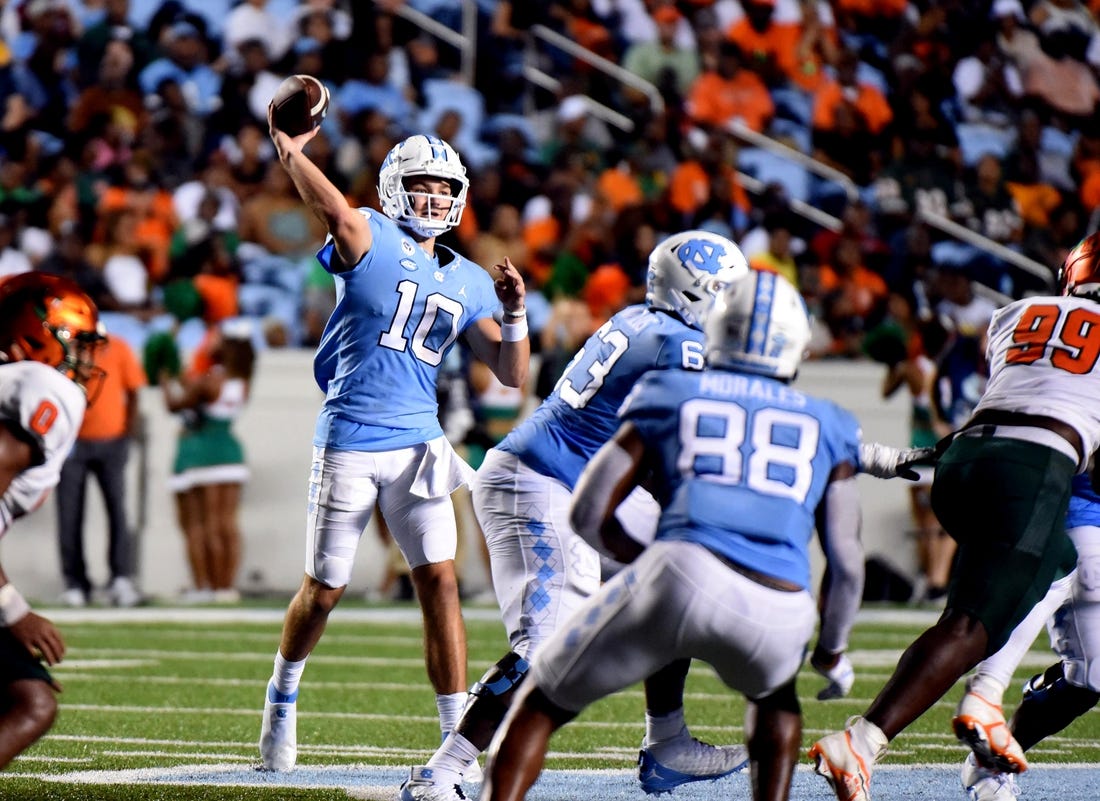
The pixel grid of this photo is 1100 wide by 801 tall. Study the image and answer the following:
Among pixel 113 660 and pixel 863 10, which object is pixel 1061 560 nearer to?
pixel 113 660

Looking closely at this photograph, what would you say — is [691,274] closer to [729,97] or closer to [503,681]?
[503,681]

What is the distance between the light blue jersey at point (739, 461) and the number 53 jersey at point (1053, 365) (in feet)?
4.05

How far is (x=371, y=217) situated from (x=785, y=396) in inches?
82.4

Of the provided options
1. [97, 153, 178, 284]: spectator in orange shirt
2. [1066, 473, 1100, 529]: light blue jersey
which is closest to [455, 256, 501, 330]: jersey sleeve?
[1066, 473, 1100, 529]: light blue jersey

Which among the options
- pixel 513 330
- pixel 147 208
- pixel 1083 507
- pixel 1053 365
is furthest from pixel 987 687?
pixel 147 208

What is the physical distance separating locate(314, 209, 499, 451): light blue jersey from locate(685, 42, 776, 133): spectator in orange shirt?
10468mm

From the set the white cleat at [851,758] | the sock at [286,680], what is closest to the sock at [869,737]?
the white cleat at [851,758]

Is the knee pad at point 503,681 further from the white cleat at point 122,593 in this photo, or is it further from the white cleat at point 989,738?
the white cleat at point 122,593

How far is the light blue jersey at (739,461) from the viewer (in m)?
3.69

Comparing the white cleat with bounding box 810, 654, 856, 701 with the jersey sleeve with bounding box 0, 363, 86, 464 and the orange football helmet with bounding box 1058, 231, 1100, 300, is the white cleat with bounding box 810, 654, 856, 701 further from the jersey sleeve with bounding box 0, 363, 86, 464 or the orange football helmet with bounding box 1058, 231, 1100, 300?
the jersey sleeve with bounding box 0, 363, 86, 464

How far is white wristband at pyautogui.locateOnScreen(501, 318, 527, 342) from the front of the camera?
550 centimetres

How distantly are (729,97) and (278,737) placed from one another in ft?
37.0

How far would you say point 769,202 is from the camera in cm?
1448

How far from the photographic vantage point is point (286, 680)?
5.58m
